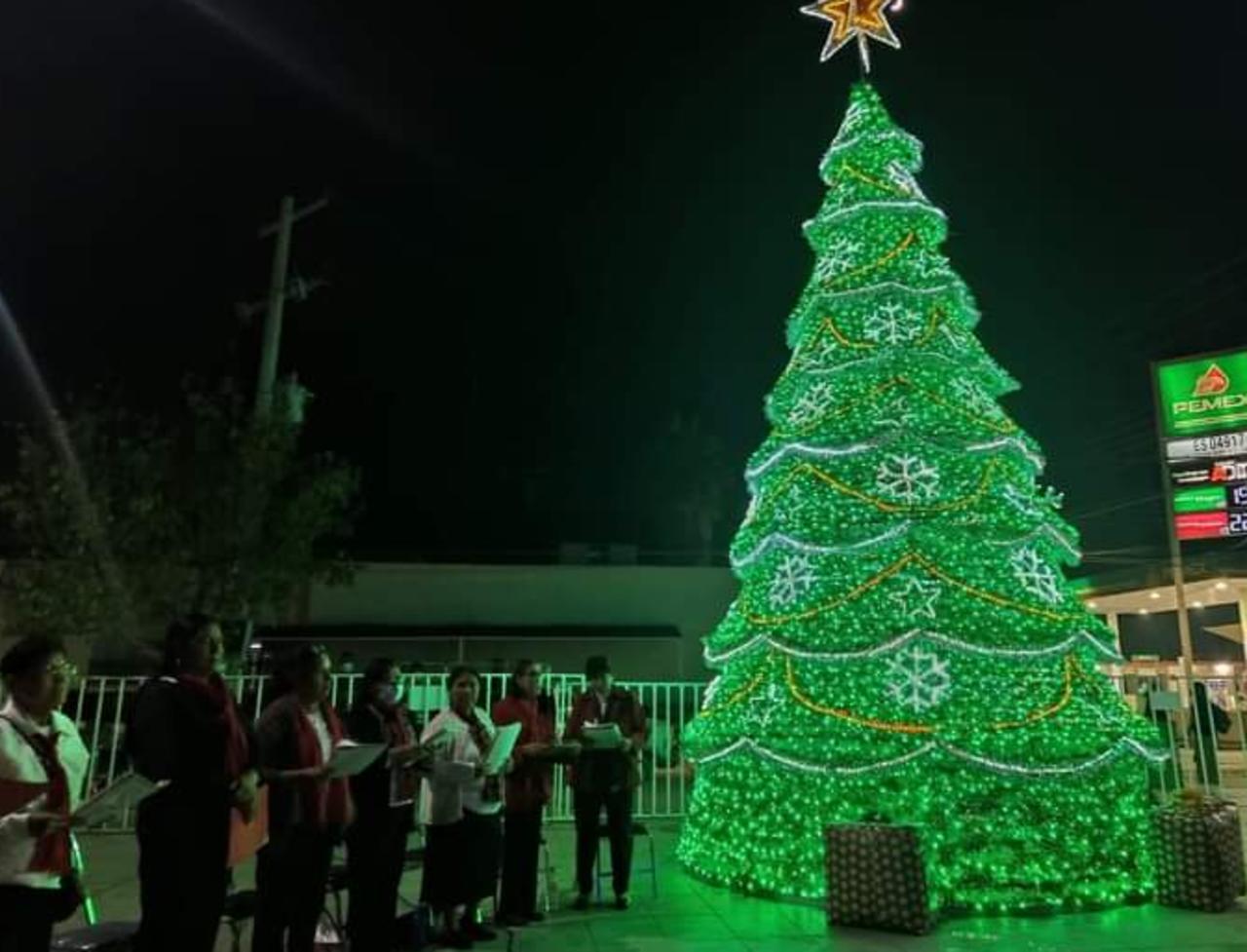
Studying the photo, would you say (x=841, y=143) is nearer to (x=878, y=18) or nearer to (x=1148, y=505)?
(x=878, y=18)

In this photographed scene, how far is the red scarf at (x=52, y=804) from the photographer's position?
3.00 metres

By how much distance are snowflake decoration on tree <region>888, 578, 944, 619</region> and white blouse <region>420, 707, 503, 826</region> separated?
117 inches

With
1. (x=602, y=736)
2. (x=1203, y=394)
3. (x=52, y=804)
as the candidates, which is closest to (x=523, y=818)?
(x=602, y=736)

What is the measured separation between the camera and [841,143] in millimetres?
7574

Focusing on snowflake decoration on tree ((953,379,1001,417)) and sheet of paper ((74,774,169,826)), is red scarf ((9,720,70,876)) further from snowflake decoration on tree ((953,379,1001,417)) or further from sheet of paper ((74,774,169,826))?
snowflake decoration on tree ((953,379,1001,417))

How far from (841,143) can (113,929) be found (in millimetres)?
7297

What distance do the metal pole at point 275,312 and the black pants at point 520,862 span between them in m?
10.4

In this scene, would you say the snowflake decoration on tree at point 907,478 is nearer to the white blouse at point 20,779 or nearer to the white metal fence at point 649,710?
the white metal fence at point 649,710

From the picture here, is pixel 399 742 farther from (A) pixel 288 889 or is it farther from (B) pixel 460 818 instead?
(A) pixel 288 889

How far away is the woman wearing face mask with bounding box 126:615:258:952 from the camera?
3199mm

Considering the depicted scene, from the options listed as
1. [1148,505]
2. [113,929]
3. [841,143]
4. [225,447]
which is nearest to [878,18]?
[841,143]

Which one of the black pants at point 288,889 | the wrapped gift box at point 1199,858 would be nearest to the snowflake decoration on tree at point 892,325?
the wrapped gift box at point 1199,858

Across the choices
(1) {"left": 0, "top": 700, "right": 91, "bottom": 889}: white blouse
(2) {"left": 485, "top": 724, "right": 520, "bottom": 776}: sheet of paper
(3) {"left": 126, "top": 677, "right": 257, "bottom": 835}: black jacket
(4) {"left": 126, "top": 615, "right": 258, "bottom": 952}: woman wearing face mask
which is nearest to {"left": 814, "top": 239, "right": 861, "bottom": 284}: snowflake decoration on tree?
(2) {"left": 485, "top": 724, "right": 520, "bottom": 776}: sheet of paper

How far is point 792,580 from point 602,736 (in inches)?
75.0
